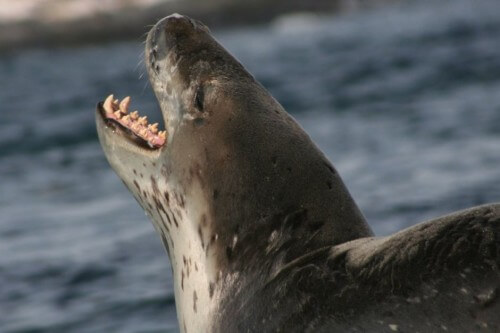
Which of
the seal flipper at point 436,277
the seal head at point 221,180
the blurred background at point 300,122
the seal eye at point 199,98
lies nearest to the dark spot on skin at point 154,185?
the seal head at point 221,180

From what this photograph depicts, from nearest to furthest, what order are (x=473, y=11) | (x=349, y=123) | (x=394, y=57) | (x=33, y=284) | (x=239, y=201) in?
(x=239, y=201)
(x=33, y=284)
(x=349, y=123)
(x=394, y=57)
(x=473, y=11)

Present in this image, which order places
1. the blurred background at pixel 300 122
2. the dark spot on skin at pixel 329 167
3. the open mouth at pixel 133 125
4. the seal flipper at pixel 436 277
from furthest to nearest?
1. the blurred background at pixel 300 122
2. the open mouth at pixel 133 125
3. the dark spot on skin at pixel 329 167
4. the seal flipper at pixel 436 277

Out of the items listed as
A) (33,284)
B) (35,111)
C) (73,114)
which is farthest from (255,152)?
(35,111)

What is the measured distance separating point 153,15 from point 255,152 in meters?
36.6

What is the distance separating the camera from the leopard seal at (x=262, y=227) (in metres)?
3.42

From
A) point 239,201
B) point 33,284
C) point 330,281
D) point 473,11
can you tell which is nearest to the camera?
point 330,281

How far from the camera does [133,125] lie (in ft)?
14.8

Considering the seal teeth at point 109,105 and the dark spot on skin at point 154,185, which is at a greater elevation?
the seal teeth at point 109,105

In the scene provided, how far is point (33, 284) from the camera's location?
8336 mm

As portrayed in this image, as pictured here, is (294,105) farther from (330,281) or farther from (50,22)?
(50,22)

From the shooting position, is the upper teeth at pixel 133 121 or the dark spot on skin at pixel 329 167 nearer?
the dark spot on skin at pixel 329 167

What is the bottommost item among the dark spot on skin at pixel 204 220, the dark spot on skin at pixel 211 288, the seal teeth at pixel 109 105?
the dark spot on skin at pixel 211 288

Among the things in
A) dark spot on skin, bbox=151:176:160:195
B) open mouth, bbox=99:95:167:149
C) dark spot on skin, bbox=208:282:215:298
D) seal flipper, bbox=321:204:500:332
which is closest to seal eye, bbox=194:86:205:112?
open mouth, bbox=99:95:167:149

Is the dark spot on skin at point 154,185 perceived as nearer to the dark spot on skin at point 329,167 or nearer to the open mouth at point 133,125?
the open mouth at point 133,125
